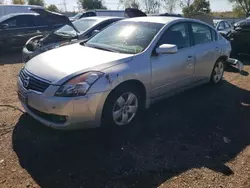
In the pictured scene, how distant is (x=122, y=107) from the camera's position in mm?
4008

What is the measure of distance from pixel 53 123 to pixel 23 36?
7.81 metres

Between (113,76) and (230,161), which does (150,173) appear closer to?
(230,161)

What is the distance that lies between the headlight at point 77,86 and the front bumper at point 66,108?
Answer: 0.17ft

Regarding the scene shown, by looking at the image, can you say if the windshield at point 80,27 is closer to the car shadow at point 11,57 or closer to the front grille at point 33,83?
the car shadow at point 11,57

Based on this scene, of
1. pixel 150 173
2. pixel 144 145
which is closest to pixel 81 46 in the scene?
pixel 144 145

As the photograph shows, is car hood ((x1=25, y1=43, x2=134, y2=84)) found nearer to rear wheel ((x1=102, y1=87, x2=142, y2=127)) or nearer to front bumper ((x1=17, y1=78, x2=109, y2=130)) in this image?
front bumper ((x1=17, y1=78, x2=109, y2=130))

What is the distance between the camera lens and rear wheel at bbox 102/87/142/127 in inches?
149

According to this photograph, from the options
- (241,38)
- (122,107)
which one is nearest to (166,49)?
(122,107)

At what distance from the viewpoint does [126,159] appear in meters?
3.42

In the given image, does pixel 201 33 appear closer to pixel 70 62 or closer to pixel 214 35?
pixel 214 35

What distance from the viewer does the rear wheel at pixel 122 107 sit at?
3779mm

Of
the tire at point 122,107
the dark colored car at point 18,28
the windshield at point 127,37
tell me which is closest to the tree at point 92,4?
the dark colored car at point 18,28

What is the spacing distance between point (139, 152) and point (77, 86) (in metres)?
1.15

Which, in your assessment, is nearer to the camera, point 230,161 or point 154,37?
point 230,161
